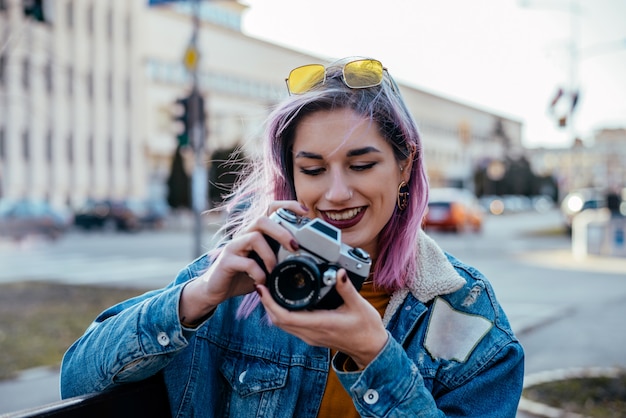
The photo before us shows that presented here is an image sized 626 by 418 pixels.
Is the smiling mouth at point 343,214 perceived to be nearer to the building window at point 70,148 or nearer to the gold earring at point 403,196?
the gold earring at point 403,196

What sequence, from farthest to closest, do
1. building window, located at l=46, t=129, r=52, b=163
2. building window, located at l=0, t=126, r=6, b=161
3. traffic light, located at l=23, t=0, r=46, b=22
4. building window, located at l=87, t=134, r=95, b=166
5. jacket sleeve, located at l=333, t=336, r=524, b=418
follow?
building window, located at l=87, t=134, r=95, b=166 < building window, located at l=46, t=129, r=52, b=163 < building window, located at l=0, t=126, r=6, b=161 < traffic light, located at l=23, t=0, r=46, b=22 < jacket sleeve, located at l=333, t=336, r=524, b=418

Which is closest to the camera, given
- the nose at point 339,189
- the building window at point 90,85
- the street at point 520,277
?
the nose at point 339,189

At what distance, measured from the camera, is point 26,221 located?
25453mm

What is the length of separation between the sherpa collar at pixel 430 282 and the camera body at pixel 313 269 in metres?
0.39

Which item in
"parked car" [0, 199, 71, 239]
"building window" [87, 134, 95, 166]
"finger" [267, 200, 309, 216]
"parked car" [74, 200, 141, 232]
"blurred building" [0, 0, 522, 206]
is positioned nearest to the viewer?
"finger" [267, 200, 309, 216]

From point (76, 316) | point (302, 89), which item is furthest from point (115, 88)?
point (302, 89)

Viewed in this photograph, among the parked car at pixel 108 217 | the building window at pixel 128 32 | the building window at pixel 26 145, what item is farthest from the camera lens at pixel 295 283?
the building window at pixel 128 32

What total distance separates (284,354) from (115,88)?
48211 mm

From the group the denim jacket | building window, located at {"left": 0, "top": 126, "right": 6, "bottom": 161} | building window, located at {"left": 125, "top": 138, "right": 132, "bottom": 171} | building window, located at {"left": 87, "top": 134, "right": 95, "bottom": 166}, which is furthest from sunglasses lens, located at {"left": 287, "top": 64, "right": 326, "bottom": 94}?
building window, located at {"left": 125, "top": 138, "right": 132, "bottom": 171}

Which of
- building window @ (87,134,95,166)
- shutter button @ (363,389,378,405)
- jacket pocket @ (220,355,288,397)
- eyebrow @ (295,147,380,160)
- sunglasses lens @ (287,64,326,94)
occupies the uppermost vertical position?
sunglasses lens @ (287,64,326,94)

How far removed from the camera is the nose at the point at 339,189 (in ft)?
6.50

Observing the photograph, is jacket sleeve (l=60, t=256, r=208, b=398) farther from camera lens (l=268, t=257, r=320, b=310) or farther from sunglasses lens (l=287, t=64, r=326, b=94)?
sunglasses lens (l=287, t=64, r=326, b=94)

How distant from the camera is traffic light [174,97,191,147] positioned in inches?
493

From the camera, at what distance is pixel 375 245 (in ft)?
7.20
